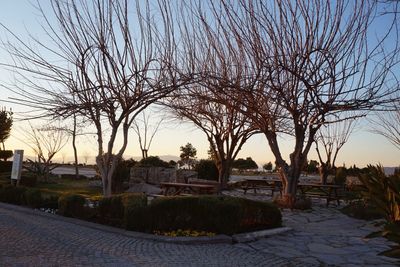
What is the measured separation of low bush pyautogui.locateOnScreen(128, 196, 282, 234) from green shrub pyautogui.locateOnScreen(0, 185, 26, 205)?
18.9ft

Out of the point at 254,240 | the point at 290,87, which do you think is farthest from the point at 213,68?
the point at 254,240

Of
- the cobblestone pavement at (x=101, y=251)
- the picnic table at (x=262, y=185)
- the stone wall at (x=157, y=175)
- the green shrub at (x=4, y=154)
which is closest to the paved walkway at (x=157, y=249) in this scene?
the cobblestone pavement at (x=101, y=251)

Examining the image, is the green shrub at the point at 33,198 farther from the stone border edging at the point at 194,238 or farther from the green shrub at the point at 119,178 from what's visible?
the green shrub at the point at 119,178

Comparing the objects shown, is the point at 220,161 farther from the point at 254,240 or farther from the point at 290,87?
the point at 254,240

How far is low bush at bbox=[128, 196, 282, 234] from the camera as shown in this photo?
8.99 metres

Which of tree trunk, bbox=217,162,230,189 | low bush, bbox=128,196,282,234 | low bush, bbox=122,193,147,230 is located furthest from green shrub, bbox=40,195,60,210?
tree trunk, bbox=217,162,230,189

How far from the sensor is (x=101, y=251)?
7176mm

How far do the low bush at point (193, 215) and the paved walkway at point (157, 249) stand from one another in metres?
0.60

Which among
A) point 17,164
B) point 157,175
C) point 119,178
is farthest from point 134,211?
point 157,175

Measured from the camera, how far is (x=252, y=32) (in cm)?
1162

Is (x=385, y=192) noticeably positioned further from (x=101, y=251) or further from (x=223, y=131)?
(x=223, y=131)

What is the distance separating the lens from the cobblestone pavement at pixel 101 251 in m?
6.39

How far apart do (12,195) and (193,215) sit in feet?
24.1

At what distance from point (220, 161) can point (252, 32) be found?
11.7 m
